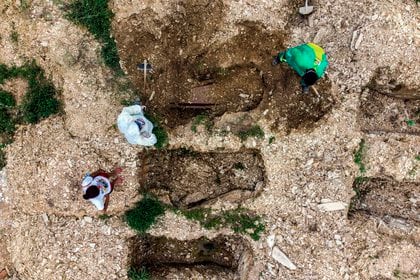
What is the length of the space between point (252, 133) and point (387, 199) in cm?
293

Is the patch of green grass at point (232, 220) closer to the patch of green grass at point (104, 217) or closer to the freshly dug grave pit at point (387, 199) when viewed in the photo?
the patch of green grass at point (104, 217)

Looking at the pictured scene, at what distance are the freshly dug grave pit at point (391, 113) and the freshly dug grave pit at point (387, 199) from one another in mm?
1018

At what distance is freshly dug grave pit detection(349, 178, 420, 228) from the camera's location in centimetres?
782

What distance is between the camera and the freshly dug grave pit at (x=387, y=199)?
782cm

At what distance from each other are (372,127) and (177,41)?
13.1ft

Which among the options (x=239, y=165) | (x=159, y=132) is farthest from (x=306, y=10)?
(x=159, y=132)

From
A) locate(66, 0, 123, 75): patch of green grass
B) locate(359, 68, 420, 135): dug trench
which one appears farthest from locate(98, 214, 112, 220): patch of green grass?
locate(359, 68, 420, 135): dug trench

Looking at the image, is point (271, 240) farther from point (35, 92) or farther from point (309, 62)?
point (35, 92)

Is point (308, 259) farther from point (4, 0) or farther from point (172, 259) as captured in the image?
point (4, 0)

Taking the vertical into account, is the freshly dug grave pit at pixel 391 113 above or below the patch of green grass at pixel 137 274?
above

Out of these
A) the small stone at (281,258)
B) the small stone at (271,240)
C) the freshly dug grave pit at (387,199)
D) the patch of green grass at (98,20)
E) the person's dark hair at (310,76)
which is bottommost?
the small stone at (281,258)

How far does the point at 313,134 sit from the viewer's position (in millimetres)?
7543

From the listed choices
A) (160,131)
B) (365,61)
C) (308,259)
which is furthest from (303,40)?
(308,259)

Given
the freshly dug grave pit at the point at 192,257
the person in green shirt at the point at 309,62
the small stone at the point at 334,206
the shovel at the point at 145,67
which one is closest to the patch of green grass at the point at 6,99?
the shovel at the point at 145,67
